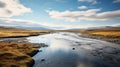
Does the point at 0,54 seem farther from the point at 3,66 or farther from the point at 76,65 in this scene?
the point at 76,65

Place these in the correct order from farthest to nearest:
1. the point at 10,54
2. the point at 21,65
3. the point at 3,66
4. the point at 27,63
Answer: the point at 10,54, the point at 27,63, the point at 21,65, the point at 3,66

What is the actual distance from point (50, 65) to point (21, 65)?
594 centimetres

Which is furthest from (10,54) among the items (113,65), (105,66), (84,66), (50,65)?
(113,65)

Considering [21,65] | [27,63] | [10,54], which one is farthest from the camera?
[10,54]

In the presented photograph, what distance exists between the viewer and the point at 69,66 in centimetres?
2645

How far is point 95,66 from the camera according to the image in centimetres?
2639

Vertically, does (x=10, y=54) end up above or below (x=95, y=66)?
above

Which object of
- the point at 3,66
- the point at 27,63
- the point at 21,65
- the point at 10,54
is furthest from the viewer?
the point at 10,54

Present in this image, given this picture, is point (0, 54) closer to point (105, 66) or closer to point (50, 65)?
point (50, 65)

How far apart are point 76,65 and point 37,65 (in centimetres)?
825

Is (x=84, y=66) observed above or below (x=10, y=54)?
below

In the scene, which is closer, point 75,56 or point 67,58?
point 67,58

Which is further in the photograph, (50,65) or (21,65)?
(50,65)

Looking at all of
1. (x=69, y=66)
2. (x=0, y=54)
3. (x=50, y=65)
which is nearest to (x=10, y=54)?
(x=0, y=54)
